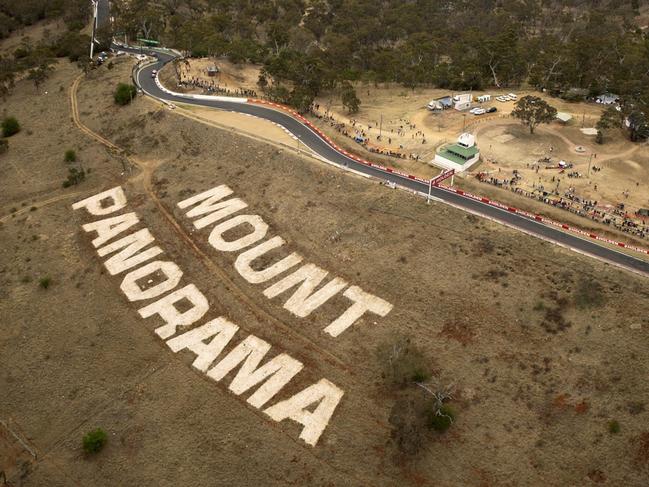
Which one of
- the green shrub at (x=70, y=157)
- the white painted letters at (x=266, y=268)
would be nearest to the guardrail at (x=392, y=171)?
the white painted letters at (x=266, y=268)

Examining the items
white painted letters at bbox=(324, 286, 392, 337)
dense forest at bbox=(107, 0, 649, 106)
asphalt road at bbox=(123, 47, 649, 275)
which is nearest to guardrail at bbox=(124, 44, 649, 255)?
asphalt road at bbox=(123, 47, 649, 275)

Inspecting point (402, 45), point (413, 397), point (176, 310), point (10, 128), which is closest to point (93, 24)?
point (10, 128)

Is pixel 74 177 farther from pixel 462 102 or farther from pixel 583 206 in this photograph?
pixel 583 206

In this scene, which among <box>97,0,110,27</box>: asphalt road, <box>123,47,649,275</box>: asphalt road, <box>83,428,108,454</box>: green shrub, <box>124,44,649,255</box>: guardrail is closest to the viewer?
<box>83,428,108,454</box>: green shrub

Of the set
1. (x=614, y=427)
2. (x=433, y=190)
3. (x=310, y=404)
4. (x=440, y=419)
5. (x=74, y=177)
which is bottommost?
(x=310, y=404)

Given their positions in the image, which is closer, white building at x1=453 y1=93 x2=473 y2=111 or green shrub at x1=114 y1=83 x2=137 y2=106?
white building at x1=453 y1=93 x2=473 y2=111

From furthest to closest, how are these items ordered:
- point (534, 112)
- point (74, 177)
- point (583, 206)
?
point (534, 112) < point (74, 177) < point (583, 206)

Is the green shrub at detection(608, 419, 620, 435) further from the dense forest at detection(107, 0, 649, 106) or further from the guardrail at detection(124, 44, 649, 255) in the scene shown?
the dense forest at detection(107, 0, 649, 106)
